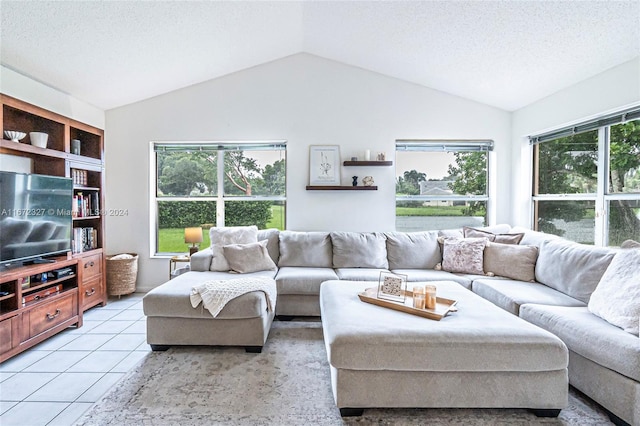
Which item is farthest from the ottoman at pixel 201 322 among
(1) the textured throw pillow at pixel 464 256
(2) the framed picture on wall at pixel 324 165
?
(1) the textured throw pillow at pixel 464 256

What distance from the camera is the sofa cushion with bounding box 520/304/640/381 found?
160 centimetres

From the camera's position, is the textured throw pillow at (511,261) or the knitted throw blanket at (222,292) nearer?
the knitted throw blanket at (222,292)

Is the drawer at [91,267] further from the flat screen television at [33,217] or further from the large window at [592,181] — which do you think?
the large window at [592,181]

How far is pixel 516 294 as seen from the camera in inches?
100

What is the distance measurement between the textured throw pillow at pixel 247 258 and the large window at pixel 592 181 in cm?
319

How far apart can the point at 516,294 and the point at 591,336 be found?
2.48 feet

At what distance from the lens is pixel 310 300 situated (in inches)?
122

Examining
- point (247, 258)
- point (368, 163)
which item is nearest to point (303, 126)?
point (368, 163)

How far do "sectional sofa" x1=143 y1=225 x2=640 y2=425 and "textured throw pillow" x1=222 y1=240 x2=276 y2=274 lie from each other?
0.05 feet

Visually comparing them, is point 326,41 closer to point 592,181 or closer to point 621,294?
point 592,181

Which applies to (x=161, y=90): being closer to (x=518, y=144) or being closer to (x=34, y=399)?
(x=34, y=399)

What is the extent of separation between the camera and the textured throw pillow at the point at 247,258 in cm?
325

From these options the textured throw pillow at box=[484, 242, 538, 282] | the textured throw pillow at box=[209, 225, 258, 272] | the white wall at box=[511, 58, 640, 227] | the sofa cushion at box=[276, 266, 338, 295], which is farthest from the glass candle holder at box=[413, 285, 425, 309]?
the white wall at box=[511, 58, 640, 227]

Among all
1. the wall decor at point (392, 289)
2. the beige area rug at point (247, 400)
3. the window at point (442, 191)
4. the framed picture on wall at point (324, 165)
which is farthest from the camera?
the window at point (442, 191)
